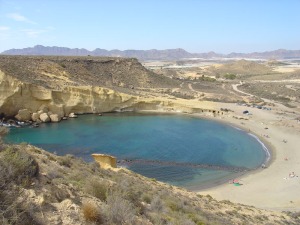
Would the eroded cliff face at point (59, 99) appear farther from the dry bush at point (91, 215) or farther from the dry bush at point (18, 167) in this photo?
the dry bush at point (91, 215)

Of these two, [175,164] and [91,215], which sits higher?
[91,215]

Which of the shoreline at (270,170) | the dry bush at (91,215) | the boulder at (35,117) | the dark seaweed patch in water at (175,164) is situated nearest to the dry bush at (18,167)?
the dry bush at (91,215)

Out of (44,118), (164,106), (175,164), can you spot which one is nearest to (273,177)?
(175,164)

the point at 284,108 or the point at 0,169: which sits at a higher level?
the point at 0,169

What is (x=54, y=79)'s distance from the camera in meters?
57.1

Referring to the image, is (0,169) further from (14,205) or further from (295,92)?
(295,92)

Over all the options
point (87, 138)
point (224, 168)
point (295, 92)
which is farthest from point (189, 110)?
point (295, 92)

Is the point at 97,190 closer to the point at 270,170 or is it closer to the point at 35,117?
the point at 270,170

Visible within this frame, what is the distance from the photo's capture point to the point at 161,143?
3966cm

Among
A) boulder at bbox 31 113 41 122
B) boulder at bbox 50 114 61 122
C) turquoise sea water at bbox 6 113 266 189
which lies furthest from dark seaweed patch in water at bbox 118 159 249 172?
boulder at bbox 31 113 41 122

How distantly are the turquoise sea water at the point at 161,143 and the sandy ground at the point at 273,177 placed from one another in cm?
169

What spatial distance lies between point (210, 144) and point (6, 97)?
29.1 metres

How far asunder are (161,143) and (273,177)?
13.8 metres

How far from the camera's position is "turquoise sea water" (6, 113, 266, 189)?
30672 mm
